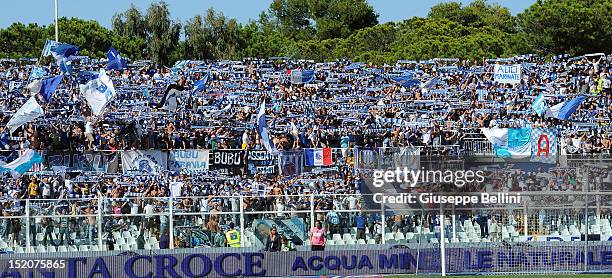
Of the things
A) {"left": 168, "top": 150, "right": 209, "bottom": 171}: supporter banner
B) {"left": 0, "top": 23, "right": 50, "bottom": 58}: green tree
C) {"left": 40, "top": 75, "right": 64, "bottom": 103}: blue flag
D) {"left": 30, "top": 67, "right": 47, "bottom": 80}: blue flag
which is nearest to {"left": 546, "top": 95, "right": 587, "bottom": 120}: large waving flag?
{"left": 168, "top": 150, "right": 209, "bottom": 171}: supporter banner

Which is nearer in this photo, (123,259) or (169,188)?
(123,259)

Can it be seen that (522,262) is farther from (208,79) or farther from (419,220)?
(208,79)

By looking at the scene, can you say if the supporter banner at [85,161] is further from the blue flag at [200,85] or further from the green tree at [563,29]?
the green tree at [563,29]

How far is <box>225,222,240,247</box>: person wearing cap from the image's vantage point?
101 feet

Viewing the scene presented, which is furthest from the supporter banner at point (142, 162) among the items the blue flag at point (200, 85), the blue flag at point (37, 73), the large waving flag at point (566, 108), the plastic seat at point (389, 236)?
the large waving flag at point (566, 108)

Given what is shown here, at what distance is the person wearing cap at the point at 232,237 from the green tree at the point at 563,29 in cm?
4760

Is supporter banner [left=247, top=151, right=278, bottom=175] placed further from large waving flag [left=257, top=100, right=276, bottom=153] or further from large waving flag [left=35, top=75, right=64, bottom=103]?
large waving flag [left=35, top=75, right=64, bottom=103]

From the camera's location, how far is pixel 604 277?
27828 mm

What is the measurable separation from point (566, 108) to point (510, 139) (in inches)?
163

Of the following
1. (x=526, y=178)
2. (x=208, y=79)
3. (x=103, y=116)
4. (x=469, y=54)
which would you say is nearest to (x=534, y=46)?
(x=469, y=54)

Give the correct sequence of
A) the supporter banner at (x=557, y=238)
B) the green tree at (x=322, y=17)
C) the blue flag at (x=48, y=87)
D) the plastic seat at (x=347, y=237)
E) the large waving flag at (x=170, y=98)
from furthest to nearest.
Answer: the green tree at (x=322, y=17)
the large waving flag at (x=170, y=98)
the blue flag at (x=48, y=87)
the plastic seat at (x=347, y=237)
the supporter banner at (x=557, y=238)

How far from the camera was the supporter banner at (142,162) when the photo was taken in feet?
134

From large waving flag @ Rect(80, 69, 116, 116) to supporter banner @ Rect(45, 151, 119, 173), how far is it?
1.93 meters

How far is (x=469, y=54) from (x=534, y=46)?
13.5 m
